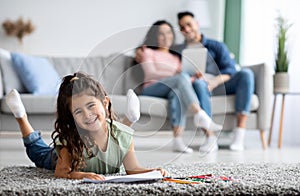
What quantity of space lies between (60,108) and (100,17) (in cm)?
323

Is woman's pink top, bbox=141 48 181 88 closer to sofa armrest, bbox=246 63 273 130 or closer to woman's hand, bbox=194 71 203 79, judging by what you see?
woman's hand, bbox=194 71 203 79

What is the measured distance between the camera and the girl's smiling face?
1.77 meters

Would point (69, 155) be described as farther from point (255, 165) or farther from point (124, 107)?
point (255, 165)

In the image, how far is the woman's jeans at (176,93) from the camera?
2001 millimetres

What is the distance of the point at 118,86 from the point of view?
1879mm

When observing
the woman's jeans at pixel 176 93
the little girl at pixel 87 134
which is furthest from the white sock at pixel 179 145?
the little girl at pixel 87 134

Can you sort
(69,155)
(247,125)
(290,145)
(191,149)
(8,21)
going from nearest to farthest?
(69,155) < (191,149) < (247,125) < (290,145) < (8,21)

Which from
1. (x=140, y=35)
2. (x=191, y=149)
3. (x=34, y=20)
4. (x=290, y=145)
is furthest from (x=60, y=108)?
(x=34, y=20)

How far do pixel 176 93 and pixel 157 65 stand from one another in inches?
11.3

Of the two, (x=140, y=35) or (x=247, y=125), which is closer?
(x=140, y=35)

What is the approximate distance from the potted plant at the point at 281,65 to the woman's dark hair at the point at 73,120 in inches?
100

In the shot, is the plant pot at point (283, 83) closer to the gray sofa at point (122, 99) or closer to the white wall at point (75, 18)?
the gray sofa at point (122, 99)

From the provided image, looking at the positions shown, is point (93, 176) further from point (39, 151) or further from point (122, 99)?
point (39, 151)

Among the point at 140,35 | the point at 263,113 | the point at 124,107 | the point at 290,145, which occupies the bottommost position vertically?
the point at 290,145
